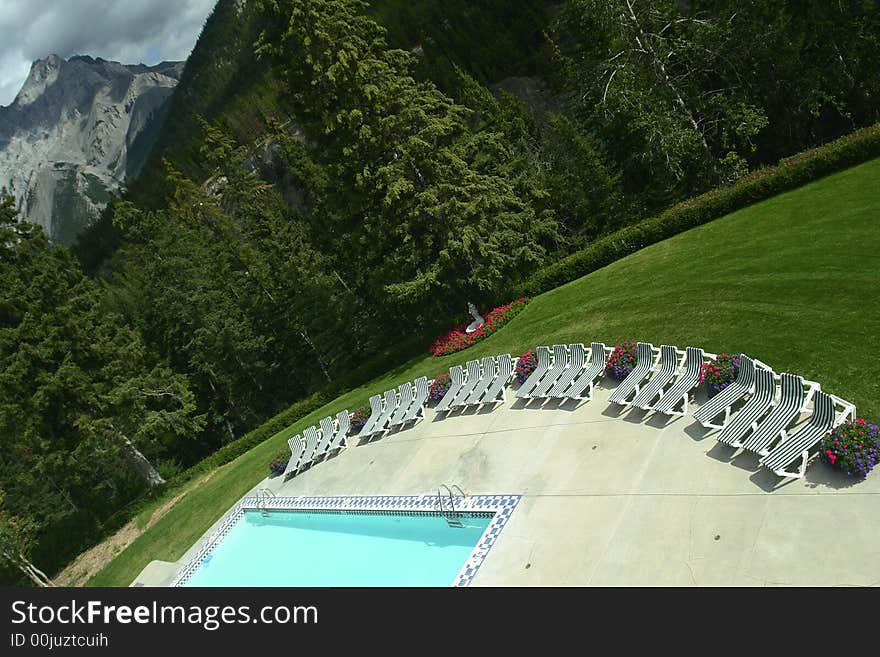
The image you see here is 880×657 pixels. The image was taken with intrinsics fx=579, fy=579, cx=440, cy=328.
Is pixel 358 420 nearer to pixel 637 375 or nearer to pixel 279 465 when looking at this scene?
pixel 279 465

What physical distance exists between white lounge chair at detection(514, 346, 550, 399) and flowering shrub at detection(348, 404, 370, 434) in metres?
6.46

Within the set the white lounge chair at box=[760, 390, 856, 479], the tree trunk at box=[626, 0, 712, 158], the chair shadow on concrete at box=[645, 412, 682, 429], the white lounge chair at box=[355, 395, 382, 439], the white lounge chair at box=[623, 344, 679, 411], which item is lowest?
the chair shadow on concrete at box=[645, 412, 682, 429]

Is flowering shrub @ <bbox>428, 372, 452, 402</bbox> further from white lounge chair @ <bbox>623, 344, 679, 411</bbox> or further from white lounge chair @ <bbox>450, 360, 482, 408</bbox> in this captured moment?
white lounge chair @ <bbox>623, 344, 679, 411</bbox>

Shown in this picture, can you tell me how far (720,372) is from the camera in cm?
1230

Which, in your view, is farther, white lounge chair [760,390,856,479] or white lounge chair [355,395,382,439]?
white lounge chair [355,395,382,439]

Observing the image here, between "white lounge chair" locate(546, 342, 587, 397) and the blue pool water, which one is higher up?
"white lounge chair" locate(546, 342, 587, 397)

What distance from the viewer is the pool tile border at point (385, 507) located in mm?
11852

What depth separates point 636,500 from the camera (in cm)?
1084

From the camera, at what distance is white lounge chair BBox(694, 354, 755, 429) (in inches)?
456

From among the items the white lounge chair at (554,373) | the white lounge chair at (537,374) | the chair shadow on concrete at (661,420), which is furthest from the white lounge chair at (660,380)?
the white lounge chair at (537,374)

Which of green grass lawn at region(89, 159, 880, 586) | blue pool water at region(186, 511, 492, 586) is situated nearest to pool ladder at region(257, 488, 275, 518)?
blue pool water at region(186, 511, 492, 586)

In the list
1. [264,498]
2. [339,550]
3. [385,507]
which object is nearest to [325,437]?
[264,498]
